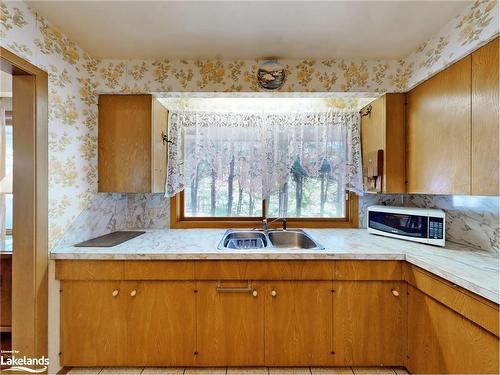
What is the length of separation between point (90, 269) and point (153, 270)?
0.42 m

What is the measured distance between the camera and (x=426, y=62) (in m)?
1.56

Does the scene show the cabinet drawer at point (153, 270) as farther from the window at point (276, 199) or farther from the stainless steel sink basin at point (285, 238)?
the stainless steel sink basin at point (285, 238)

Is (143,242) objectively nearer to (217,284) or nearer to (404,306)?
(217,284)

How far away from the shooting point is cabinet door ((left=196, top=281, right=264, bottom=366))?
1498mm

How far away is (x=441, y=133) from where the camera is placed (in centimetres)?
141

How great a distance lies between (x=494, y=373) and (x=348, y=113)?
187cm

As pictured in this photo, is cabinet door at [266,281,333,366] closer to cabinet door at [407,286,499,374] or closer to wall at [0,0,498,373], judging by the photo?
cabinet door at [407,286,499,374]

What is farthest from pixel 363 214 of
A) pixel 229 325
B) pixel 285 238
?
pixel 229 325

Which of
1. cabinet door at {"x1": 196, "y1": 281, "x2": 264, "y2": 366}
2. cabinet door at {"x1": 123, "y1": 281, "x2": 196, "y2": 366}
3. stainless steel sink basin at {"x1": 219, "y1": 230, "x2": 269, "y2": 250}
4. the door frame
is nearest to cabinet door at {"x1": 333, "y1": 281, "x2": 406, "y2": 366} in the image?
cabinet door at {"x1": 196, "y1": 281, "x2": 264, "y2": 366}

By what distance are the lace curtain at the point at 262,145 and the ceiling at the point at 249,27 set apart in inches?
20.4

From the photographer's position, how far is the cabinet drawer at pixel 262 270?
4.88 ft

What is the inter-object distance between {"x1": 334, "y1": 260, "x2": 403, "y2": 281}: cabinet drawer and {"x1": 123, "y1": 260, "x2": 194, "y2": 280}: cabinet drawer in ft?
3.44

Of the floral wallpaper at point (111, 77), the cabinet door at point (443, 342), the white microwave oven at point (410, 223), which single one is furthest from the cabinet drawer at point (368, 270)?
the floral wallpaper at point (111, 77)

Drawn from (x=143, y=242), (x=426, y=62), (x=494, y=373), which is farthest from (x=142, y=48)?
(x=494, y=373)
